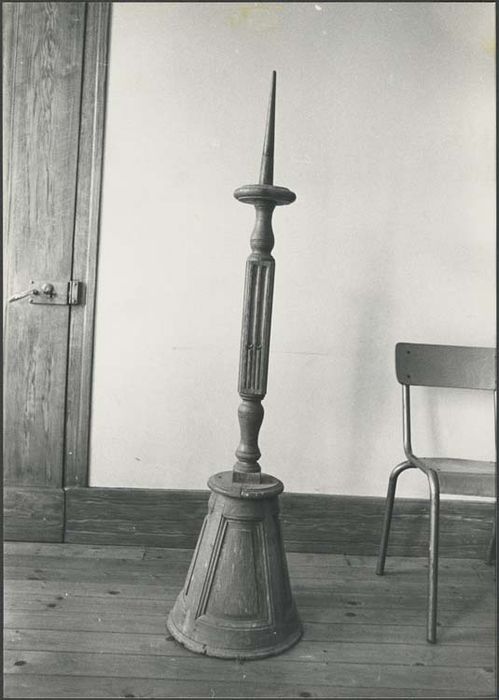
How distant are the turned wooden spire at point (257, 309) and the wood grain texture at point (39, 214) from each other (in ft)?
3.05

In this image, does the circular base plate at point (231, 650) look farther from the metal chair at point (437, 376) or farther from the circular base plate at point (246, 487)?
the metal chair at point (437, 376)

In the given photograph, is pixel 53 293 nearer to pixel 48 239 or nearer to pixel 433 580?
pixel 48 239

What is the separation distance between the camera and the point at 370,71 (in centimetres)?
231

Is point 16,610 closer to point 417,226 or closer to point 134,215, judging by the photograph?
point 134,215

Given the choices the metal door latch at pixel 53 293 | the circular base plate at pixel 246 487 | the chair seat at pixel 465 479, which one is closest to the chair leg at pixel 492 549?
the chair seat at pixel 465 479

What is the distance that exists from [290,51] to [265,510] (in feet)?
5.50

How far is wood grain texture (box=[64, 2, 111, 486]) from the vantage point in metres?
2.29

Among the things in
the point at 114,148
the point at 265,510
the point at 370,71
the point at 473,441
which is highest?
the point at 370,71

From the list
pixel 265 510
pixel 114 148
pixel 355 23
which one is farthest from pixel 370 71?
pixel 265 510

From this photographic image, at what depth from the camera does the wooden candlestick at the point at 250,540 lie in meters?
1.67

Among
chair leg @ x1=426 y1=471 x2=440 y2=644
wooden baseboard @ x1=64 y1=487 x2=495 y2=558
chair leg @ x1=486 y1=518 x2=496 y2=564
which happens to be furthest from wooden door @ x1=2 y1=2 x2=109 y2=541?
chair leg @ x1=486 y1=518 x2=496 y2=564

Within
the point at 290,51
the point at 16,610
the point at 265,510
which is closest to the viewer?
the point at 265,510

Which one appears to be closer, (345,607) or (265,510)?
(265,510)

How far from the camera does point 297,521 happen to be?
2.38 m
